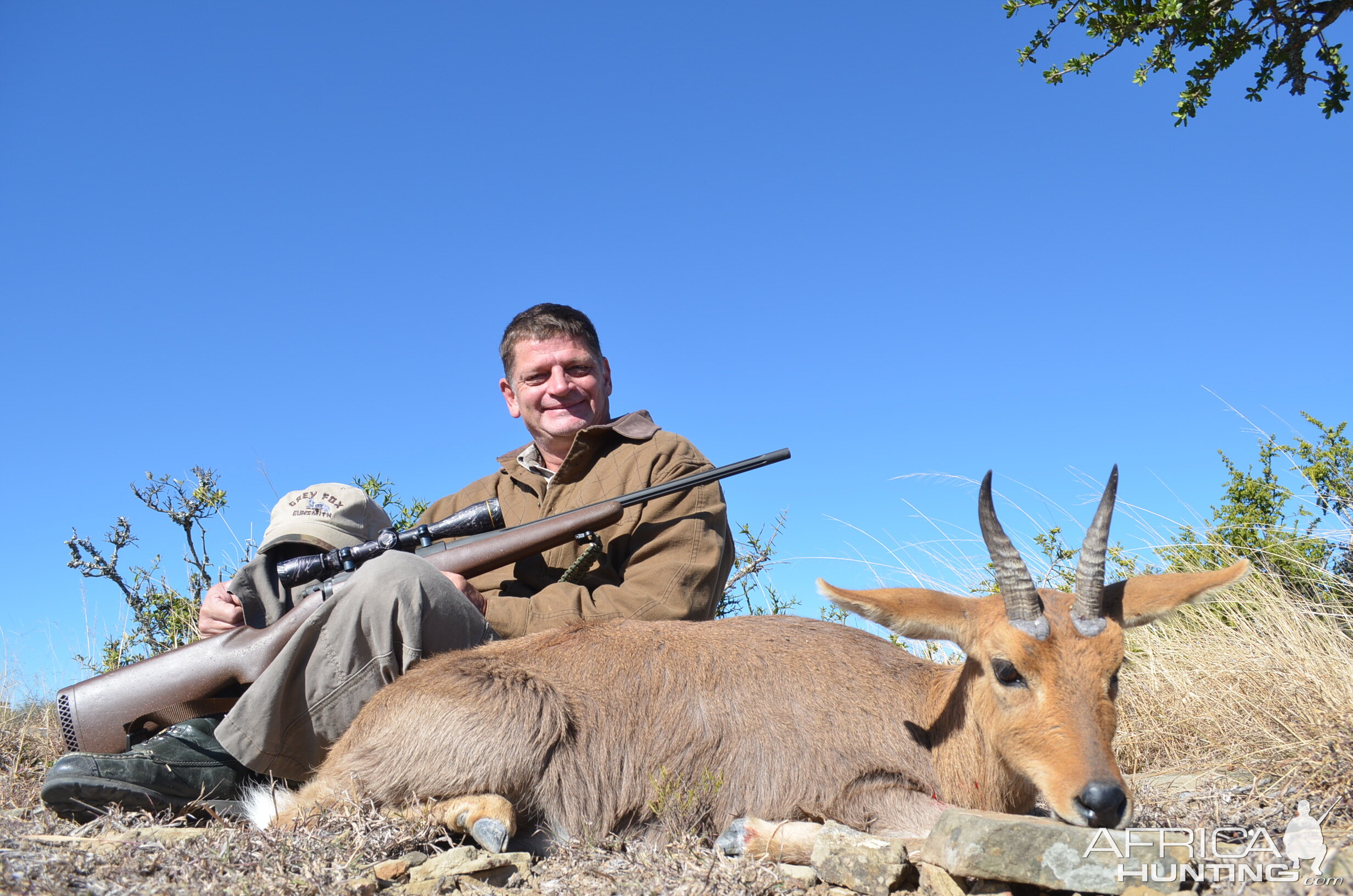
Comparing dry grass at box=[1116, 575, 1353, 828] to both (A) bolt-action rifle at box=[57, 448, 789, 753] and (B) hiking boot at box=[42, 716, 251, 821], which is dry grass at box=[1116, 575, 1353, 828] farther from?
(B) hiking boot at box=[42, 716, 251, 821]

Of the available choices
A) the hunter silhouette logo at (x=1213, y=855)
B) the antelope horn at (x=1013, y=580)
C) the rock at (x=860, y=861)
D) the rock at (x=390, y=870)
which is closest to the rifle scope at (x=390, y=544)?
the rock at (x=390, y=870)

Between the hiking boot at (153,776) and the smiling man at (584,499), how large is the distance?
1647mm

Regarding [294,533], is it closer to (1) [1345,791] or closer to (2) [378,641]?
(2) [378,641]

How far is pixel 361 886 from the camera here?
3848 mm

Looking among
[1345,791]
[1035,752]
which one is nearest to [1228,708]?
[1345,791]

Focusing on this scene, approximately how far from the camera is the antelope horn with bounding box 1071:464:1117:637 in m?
4.38

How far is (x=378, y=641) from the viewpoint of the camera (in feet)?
17.3

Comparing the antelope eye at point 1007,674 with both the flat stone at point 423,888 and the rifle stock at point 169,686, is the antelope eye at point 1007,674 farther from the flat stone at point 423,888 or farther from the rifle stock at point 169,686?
the rifle stock at point 169,686

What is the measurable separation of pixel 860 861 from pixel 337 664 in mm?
2976

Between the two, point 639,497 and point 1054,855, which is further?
point 639,497

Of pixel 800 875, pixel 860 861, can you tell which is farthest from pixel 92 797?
pixel 860 861

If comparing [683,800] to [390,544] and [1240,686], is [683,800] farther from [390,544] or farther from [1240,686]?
[1240,686]

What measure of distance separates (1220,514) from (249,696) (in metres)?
10.2

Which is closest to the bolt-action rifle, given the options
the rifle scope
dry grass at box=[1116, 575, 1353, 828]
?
the rifle scope
